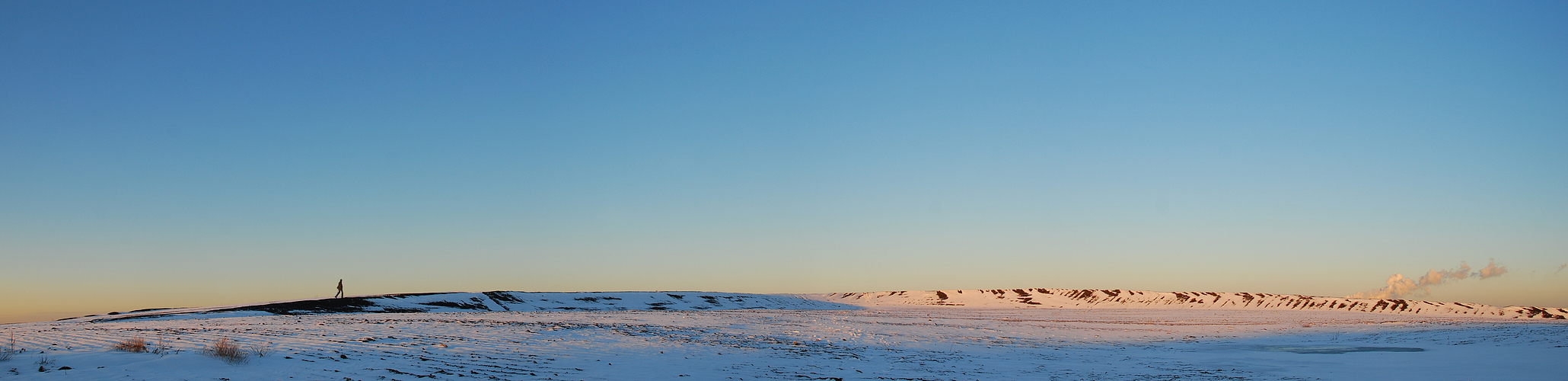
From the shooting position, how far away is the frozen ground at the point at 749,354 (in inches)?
563

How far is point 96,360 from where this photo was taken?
13227mm

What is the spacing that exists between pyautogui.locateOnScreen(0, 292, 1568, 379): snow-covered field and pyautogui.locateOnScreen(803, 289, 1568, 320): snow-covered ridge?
3299 centimetres

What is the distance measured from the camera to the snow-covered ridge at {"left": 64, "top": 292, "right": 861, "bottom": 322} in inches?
1570

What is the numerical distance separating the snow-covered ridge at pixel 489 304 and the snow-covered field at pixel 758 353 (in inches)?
619

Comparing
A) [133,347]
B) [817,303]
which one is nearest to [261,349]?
[133,347]

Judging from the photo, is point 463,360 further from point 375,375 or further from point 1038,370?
point 1038,370

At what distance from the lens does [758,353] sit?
2116cm

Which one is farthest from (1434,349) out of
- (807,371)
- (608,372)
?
(608,372)

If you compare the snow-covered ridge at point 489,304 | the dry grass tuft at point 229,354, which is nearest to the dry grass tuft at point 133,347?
the dry grass tuft at point 229,354

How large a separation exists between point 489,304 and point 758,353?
46.1 metres

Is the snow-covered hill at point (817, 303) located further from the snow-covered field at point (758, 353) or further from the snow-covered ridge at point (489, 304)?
the snow-covered field at point (758, 353)

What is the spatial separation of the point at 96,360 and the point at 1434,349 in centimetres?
3236

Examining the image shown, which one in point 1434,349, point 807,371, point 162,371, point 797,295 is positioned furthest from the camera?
point 797,295

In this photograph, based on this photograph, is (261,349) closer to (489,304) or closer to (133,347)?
(133,347)
